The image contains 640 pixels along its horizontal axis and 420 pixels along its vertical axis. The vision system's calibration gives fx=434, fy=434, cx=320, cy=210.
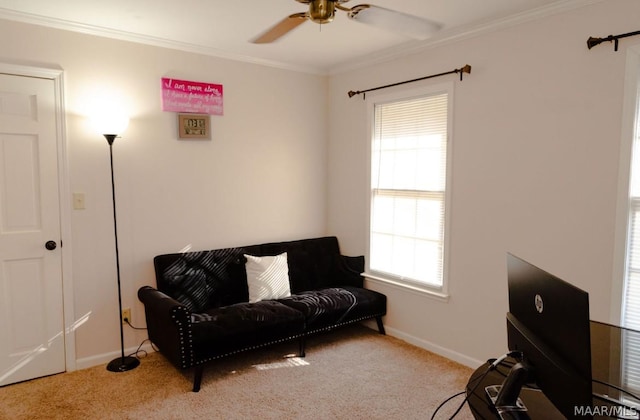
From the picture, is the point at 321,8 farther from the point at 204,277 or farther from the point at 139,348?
the point at 139,348

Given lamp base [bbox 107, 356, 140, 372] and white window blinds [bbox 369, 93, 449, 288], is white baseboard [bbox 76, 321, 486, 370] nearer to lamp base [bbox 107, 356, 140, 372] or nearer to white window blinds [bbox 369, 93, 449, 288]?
lamp base [bbox 107, 356, 140, 372]

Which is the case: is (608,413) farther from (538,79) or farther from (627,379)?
(538,79)

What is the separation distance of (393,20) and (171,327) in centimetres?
228

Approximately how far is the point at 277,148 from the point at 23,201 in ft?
6.80

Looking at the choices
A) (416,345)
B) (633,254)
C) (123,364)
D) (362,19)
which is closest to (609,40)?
(633,254)

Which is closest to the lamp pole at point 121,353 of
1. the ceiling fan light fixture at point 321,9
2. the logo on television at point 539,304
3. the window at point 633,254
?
the ceiling fan light fixture at point 321,9

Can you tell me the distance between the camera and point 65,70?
9.98 feet

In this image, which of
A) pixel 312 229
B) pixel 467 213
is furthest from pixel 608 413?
pixel 312 229

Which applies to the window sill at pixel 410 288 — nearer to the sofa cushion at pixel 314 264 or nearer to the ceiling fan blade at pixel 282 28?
the sofa cushion at pixel 314 264

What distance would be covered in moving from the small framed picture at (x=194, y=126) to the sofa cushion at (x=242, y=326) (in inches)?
56.6

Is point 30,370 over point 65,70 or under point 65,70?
under

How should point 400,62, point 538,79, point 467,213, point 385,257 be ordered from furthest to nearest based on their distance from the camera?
point 385,257, point 400,62, point 467,213, point 538,79

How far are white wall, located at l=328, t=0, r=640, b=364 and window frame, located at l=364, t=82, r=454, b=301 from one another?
0.05 metres

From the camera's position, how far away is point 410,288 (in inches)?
146
